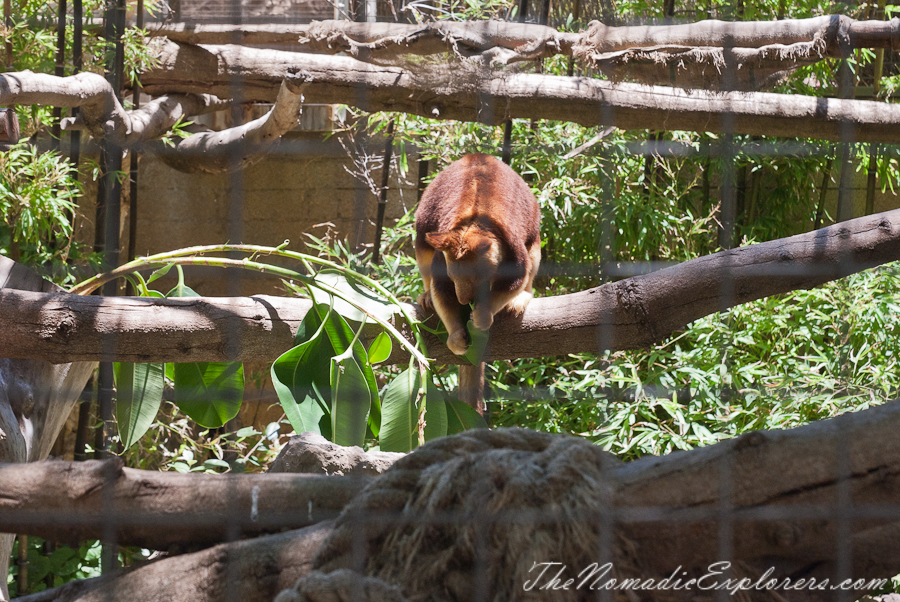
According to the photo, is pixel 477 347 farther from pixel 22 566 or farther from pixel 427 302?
pixel 22 566

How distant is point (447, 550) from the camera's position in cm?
74

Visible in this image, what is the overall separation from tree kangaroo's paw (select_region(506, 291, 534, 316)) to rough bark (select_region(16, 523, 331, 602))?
1.05 m

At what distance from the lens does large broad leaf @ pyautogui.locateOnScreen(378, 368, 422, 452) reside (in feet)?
5.14

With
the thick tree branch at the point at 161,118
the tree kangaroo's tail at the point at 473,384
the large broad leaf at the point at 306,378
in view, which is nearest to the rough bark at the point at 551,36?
the thick tree branch at the point at 161,118

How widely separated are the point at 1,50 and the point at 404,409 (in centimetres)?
208

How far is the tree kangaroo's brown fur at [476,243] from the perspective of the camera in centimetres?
189

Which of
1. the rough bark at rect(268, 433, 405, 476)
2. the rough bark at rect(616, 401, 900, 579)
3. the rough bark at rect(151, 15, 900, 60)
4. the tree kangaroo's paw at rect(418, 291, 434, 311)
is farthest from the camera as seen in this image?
the rough bark at rect(151, 15, 900, 60)

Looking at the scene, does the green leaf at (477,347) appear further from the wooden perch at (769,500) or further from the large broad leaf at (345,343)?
the wooden perch at (769,500)

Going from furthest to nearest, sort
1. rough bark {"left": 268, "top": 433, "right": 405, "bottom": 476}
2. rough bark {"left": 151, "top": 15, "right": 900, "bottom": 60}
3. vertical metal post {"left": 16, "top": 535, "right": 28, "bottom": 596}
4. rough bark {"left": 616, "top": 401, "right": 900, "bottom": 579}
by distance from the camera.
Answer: vertical metal post {"left": 16, "top": 535, "right": 28, "bottom": 596}
rough bark {"left": 151, "top": 15, "right": 900, "bottom": 60}
rough bark {"left": 268, "top": 433, "right": 405, "bottom": 476}
rough bark {"left": 616, "top": 401, "right": 900, "bottom": 579}

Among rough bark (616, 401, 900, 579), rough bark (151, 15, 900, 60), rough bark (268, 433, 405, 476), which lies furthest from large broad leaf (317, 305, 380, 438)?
rough bark (151, 15, 900, 60)

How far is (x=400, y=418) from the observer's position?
62.2 inches

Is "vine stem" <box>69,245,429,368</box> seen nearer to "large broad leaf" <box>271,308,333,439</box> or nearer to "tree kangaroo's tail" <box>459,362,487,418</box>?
"large broad leaf" <box>271,308,333,439</box>

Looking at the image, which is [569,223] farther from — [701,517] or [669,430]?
[701,517]

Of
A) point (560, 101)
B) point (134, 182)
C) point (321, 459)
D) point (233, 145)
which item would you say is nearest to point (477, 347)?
point (321, 459)
